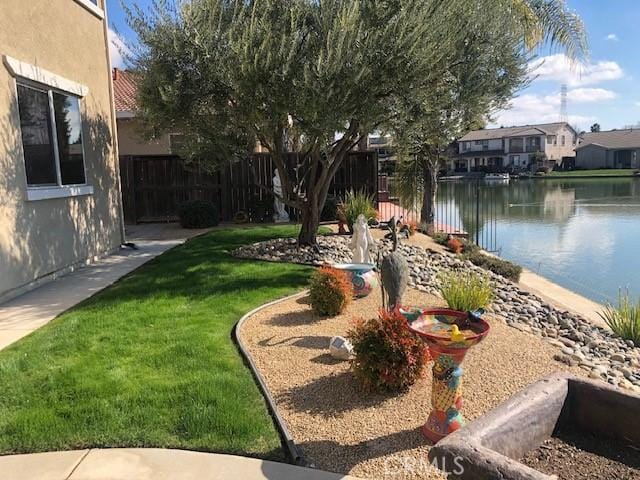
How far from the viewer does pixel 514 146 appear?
64688 mm

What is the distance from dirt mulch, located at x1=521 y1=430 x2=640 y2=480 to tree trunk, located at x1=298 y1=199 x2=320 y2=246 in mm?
7099

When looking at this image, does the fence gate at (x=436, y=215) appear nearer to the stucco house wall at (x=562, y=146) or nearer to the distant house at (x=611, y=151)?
the stucco house wall at (x=562, y=146)

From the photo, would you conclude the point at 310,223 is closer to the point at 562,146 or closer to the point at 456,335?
the point at 456,335

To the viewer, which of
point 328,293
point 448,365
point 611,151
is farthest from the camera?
point 611,151

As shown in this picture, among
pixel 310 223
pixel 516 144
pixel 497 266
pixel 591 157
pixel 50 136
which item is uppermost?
pixel 516 144

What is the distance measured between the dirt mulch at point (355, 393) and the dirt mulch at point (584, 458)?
0.61 metres

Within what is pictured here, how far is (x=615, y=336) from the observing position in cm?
673

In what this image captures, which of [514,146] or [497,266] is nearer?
[497,266]

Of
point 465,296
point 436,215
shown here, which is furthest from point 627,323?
point 436,215

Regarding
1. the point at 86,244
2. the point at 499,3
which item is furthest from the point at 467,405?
the point at 499,3

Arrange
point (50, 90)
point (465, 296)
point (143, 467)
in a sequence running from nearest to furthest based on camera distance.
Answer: point (143, 467), point (465, 296), point (50, 90)

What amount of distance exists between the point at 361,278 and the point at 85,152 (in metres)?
5.97

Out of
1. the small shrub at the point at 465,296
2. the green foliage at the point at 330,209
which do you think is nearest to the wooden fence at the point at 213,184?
the green foliage at the point at 330,209

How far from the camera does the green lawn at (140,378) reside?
338 cm
